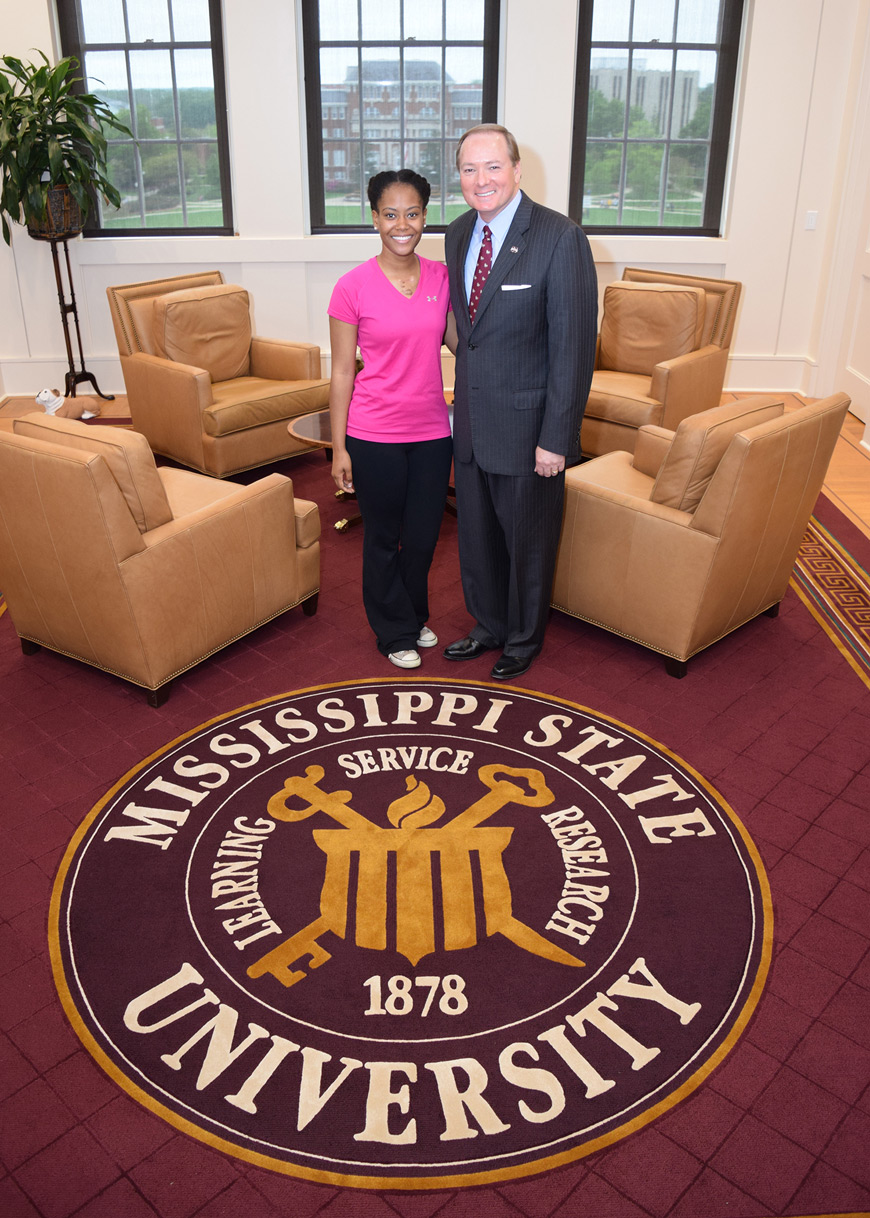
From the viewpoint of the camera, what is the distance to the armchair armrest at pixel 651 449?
12.7 ft

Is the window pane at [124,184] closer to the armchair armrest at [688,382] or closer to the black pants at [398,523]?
the armchair armrest at [688,382]

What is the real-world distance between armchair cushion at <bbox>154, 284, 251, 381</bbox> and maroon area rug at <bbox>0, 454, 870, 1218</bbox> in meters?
2.21

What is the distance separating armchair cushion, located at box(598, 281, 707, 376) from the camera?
5422 millimetres

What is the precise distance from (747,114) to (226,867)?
6.02 m

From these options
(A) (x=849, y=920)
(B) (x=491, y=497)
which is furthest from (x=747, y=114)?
(A) (x=849, y=920)

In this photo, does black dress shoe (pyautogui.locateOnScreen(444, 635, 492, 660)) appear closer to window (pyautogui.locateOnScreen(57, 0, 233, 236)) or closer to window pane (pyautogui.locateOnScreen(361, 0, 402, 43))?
window (pyautogui.locateOnScreen(57, 0, 233, 236))

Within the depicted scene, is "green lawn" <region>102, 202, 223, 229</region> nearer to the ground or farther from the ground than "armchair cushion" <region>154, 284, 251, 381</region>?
farther from the ground

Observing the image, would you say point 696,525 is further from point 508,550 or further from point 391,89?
point 391,89

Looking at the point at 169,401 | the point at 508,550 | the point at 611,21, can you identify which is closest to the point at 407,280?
the point at 508,550

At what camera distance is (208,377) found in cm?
513

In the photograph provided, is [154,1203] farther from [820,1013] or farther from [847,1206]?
[820,1013]

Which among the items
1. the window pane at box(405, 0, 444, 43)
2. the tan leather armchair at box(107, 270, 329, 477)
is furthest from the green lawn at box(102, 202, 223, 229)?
the window pane at box(405, 0, 444, 43)

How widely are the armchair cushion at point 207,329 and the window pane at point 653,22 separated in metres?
3.27

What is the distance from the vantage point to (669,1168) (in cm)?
194
